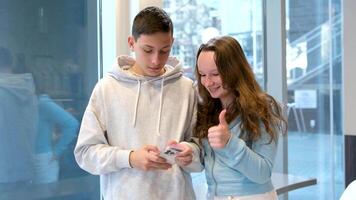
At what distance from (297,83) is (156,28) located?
2.24 m

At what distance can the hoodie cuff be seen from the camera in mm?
1204

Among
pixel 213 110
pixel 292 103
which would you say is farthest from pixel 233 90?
pixel 292 103

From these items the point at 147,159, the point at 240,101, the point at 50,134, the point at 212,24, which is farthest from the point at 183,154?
the point at 212,24

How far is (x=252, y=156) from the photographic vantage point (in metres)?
1.23

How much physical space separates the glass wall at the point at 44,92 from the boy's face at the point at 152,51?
1.87 feet

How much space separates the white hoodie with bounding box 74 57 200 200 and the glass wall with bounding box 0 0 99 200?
0.49m

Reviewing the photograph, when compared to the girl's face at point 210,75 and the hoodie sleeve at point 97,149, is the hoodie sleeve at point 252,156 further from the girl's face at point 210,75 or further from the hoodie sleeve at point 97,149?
the hoodie sleeve at point 97,149

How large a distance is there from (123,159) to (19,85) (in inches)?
26.9

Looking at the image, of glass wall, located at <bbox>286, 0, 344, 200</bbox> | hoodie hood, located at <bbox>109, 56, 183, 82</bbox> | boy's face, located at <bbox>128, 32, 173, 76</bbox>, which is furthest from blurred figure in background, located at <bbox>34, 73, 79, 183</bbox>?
glass wall, located at <bbox>286, 0, 344, 200</bbox>

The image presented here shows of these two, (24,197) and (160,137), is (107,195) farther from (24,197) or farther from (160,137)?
(24,197)

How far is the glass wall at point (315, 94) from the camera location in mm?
3191

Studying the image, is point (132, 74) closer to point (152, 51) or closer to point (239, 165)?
point (152, 51)

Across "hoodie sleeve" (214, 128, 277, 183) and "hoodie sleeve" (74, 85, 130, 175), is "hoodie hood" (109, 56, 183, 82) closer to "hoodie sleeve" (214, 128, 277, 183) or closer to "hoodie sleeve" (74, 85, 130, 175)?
"hoodie sleeve" (74, 85, 130, 175)

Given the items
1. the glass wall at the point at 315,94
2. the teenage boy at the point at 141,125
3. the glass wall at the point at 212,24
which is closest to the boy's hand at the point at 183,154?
the teenage boy at the point at 141,125
